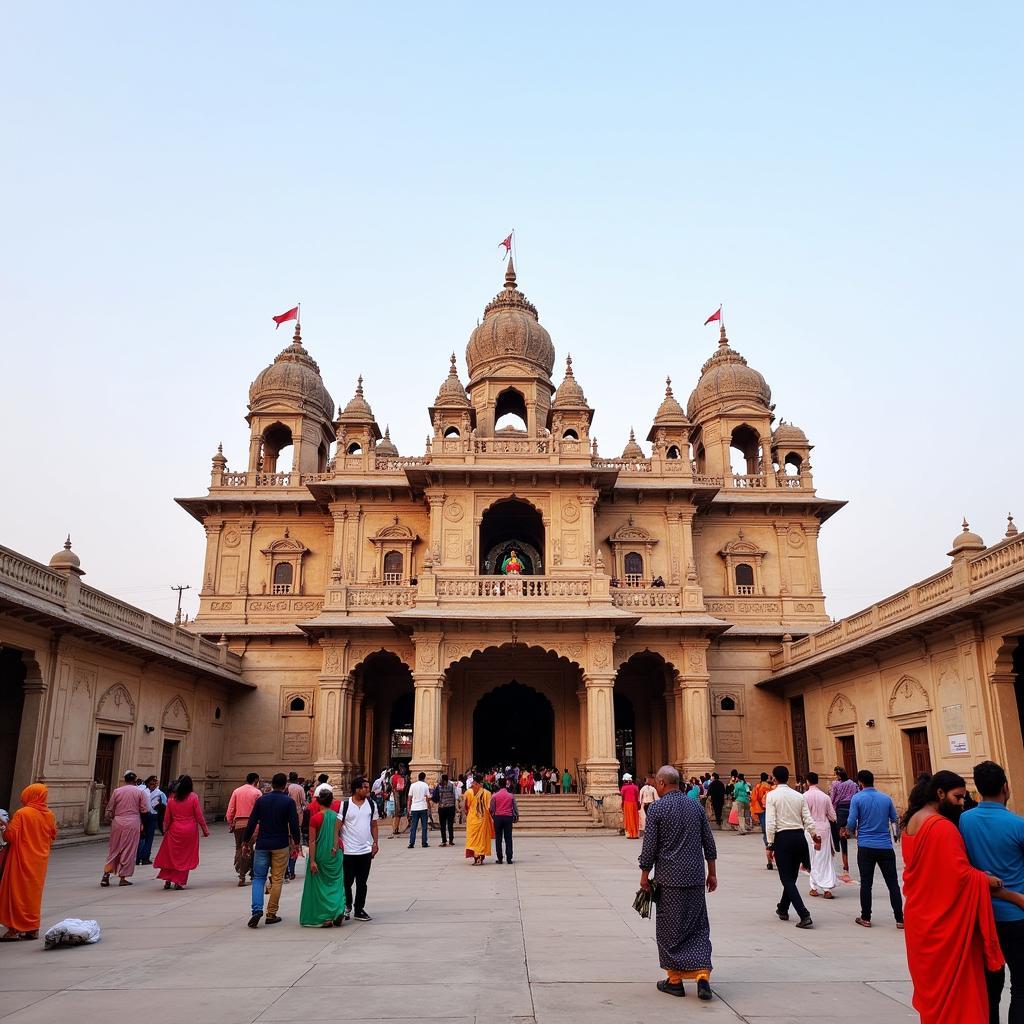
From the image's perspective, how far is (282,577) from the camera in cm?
3112

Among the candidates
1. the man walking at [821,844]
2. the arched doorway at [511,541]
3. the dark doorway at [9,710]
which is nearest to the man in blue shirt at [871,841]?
the man walking at [821,844]

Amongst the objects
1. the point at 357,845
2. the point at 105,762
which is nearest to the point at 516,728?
the point at 105,762

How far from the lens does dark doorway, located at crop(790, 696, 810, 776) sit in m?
27.7

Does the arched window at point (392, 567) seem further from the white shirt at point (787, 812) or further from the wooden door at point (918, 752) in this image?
the white shirt at point (787, 812)

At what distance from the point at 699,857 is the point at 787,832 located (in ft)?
11.8

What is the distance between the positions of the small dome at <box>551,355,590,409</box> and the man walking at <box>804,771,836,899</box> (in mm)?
20726

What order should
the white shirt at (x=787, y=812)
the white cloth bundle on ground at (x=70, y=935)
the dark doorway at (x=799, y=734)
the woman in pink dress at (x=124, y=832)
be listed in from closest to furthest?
1. the white cloth bundle on ground at (x=70, y=935)
2. the white shirt at (x=787, y=812)
3. the woman in pink dress at (x=124, y=832)
4. the dark doorway at (x=799, y=734)

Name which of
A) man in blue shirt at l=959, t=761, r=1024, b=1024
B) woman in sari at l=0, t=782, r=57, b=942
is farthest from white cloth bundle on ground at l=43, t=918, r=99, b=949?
man in blue shirt at l=959, t=761, r=1024, b=1024

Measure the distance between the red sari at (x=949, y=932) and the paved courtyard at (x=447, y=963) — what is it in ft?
3.88

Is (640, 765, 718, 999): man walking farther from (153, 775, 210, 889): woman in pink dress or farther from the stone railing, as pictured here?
the stone railing

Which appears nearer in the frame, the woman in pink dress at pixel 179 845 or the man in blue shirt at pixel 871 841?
the man in blue shirt at pixel 871 841

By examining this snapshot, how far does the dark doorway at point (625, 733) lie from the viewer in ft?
100

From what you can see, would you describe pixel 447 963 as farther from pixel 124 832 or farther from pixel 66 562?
pixel 66 562

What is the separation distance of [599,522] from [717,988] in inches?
947
